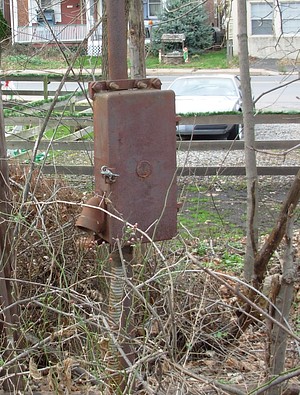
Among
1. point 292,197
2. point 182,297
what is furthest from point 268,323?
point 182,297

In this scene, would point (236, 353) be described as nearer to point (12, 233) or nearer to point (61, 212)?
point (12, 233)

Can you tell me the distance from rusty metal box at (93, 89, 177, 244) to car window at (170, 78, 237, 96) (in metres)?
11.6

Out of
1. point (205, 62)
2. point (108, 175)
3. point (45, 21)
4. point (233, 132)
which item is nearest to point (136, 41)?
point (45, 21)

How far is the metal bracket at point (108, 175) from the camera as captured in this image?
297 cm

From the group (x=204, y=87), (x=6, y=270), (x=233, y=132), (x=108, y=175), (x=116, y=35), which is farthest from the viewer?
(x=204, y=87)

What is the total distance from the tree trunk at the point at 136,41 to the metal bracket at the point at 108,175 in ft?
8.62

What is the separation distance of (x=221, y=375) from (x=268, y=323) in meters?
0.86

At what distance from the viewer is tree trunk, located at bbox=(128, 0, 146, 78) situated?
5488mm

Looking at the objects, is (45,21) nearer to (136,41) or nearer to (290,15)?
(136,41)

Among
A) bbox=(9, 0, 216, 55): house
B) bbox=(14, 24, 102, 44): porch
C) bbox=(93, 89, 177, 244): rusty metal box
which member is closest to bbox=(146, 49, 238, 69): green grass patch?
bbox=(14, 24, 102, 44): porch

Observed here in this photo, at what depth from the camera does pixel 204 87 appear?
48.9 feet

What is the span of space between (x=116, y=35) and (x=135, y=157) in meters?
0.57

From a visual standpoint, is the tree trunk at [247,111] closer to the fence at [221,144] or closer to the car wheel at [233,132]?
the fence at [221,144]

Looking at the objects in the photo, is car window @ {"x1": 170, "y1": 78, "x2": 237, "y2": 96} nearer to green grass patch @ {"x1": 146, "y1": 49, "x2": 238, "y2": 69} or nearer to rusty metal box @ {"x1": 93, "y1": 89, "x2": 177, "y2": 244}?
rusty metal box @ {"x1": 93, "y1": 89, "x2": 177, "y2": 244}
